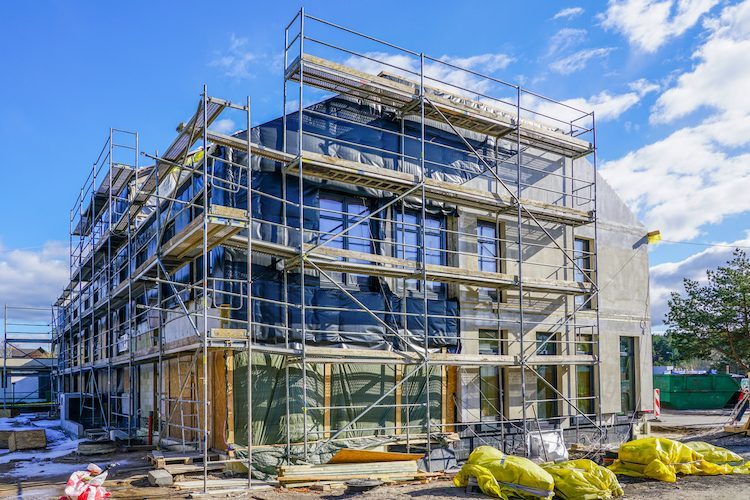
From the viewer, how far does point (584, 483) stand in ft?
39.1

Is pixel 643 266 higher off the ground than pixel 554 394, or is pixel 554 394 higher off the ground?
pixel 643 266

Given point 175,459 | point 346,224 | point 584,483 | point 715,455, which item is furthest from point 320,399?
point 715,455

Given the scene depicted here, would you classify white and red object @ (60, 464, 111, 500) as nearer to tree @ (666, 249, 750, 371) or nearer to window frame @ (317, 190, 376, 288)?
window frame @ (317, 190, 376, 288)

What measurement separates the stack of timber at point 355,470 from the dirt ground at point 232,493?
0.28 m

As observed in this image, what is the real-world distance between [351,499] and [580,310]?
1018cm

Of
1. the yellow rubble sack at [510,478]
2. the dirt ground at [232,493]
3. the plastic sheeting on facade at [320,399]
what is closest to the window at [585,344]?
the plastic sheeting on facade at [320,399]

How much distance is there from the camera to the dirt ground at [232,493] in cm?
1141

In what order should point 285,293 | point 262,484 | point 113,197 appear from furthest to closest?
point 113,197 < point 285,293 < point 262,484

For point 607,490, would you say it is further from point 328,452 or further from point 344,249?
point 344,249

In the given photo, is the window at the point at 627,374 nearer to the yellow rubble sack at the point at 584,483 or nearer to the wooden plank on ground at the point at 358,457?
the yellow rubble sack at the point at 584,483

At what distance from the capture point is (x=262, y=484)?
12.2 meters

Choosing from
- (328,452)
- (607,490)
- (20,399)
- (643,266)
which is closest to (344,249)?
(328,452)

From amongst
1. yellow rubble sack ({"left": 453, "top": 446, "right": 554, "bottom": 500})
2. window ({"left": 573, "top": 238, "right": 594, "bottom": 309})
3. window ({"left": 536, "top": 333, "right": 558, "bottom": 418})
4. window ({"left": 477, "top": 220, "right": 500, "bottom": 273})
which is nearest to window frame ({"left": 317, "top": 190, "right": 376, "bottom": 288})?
window ({"left": 477, "top": 220, "right": 500, "bottom": 273})

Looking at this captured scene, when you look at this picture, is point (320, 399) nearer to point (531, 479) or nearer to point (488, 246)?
point (531, 479)
